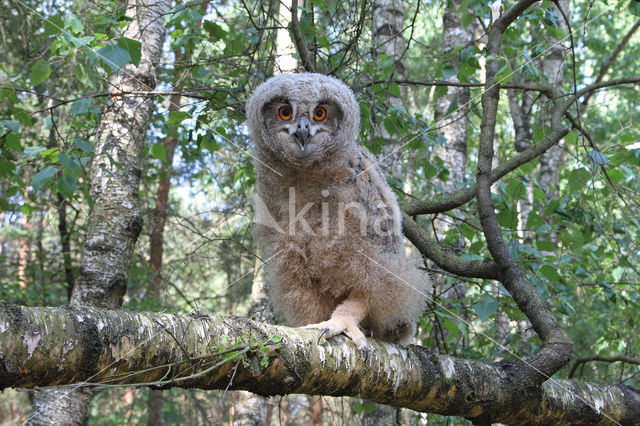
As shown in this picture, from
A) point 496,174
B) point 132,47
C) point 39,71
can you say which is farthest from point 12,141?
point 496,174

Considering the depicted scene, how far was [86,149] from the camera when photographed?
3.26m

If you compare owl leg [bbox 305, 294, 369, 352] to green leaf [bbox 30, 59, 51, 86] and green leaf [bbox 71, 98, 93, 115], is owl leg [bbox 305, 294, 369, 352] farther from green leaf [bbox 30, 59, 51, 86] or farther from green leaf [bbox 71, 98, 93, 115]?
green leaf [bbox 30, 59, 51, 86]

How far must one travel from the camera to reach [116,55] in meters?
2.78

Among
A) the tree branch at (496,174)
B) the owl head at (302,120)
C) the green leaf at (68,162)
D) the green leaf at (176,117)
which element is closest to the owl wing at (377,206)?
the owl head at (302,120)

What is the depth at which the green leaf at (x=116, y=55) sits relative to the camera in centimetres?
275

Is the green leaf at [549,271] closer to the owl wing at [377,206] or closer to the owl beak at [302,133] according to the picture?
the owl wing at [377,206]

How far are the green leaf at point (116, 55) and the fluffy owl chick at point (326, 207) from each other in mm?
752

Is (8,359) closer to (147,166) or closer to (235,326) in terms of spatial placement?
(235,326)

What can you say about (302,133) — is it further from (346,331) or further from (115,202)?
(115,202)

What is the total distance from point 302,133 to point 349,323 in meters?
1.01

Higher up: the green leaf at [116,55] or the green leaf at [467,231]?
the green leaf at [116,55]

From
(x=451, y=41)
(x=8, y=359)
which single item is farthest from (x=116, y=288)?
(x=451, y=41)

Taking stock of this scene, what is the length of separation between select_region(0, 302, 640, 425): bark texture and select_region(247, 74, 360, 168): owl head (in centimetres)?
101

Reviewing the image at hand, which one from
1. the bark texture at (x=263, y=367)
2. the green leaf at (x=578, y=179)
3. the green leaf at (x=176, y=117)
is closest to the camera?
the bark texture at (x=263, y=367)
